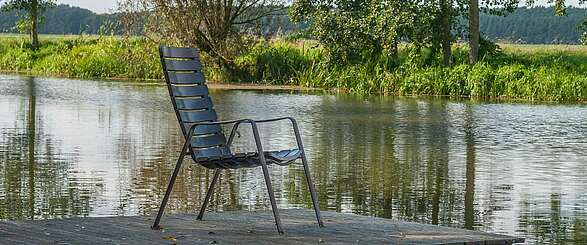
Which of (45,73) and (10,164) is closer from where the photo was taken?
(10,164)

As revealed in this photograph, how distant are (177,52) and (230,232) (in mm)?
1347

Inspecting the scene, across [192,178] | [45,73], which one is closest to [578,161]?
[192,178]

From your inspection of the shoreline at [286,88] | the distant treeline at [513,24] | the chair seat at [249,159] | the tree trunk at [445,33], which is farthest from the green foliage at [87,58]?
the chair seat at [249,159]

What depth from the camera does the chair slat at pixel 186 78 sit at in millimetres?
9345

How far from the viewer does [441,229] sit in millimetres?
9109

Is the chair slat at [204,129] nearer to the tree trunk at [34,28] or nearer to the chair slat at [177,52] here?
the chair slat at [177,52]

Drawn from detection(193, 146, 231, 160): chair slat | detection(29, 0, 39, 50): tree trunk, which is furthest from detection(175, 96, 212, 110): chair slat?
detection(29, 0, 39, 50): tree trunk

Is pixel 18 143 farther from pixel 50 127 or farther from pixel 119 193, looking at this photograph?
pixel 119 193

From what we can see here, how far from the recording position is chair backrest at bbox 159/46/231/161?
9.16 metres

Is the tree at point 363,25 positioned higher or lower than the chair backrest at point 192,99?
higher

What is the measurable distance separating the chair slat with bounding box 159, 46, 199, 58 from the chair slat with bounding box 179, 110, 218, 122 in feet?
1.34

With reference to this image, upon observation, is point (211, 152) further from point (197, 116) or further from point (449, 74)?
point (449, 74)

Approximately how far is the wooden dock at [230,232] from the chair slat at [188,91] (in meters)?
0.82

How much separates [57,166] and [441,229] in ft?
19.3
